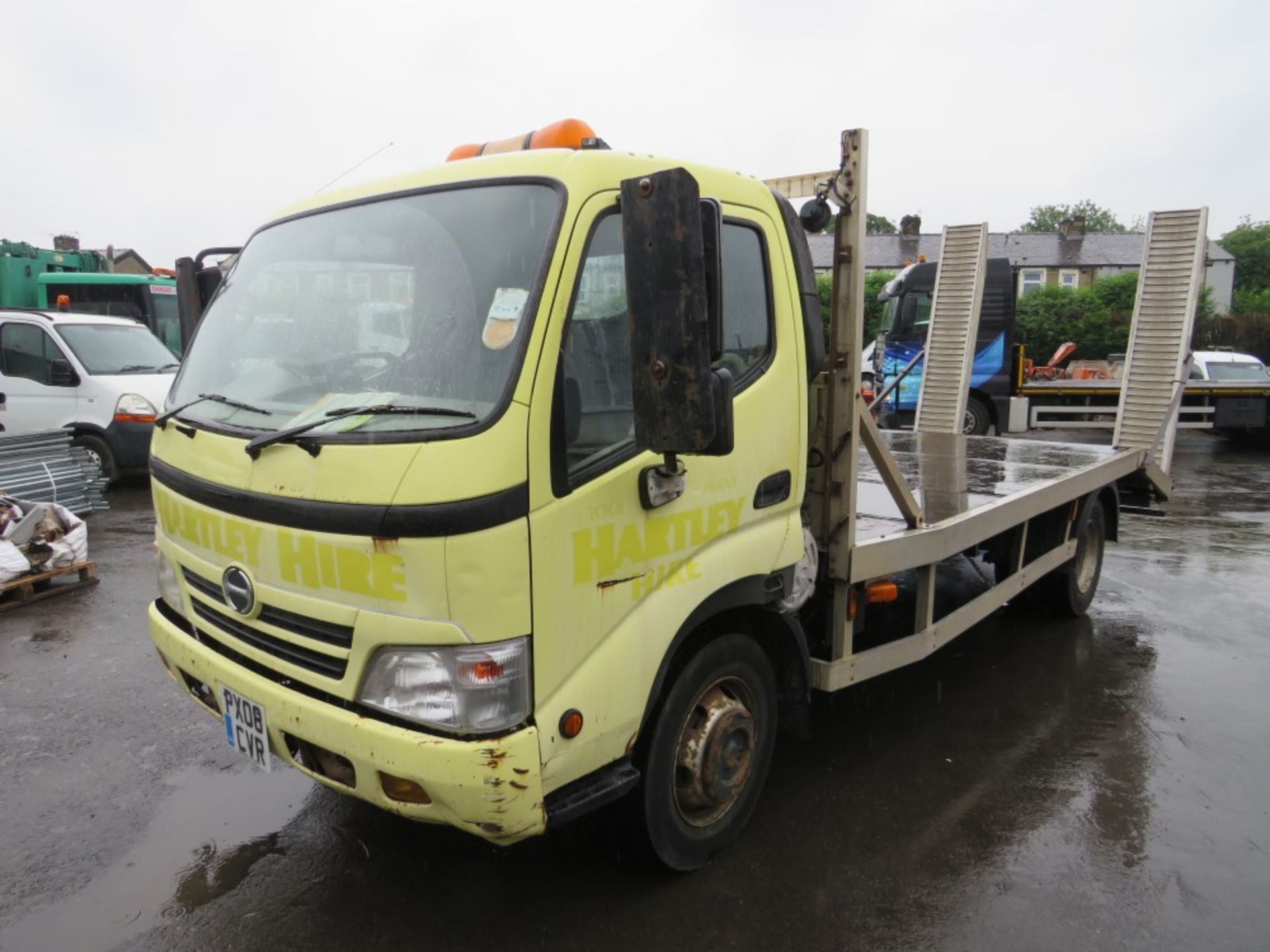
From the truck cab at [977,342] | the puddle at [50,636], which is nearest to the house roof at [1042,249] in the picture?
the truck cab at [977,342]

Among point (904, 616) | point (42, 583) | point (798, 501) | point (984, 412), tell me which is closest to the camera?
point (798, 501)

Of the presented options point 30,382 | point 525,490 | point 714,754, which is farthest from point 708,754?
point 30,382

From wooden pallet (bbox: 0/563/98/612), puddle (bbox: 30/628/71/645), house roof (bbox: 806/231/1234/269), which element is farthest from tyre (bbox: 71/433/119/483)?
house roof (bbox: 806/231/1234/269)

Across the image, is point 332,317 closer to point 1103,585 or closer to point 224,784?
point 224,784

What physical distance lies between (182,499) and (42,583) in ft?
14.9

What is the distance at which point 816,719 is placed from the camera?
161 inches

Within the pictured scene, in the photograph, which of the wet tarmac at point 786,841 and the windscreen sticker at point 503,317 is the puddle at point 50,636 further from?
the windscreen sticker at point 503,317

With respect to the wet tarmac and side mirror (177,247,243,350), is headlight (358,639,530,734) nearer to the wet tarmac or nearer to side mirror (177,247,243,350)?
the wet tarmac

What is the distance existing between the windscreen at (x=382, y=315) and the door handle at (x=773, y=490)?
103cm

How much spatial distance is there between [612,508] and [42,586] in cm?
571

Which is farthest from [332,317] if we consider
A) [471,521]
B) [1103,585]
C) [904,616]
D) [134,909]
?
[1103,585]

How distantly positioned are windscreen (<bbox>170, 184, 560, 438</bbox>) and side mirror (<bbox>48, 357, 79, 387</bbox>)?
23.8 feet

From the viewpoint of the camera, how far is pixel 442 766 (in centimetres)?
203

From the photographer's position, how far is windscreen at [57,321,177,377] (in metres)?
9.23
